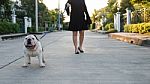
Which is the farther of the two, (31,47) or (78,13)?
(78,13)

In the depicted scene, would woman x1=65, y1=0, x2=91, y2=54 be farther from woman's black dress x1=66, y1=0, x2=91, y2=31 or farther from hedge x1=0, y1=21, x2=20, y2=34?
hedge x1=0, y1=21, x2=20, y2=34

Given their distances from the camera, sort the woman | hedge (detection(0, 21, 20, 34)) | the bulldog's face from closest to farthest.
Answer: the bulldog's face
the woman
hedge (detection(0, 21, 20, 34))

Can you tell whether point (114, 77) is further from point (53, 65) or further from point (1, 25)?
point (1, 25)

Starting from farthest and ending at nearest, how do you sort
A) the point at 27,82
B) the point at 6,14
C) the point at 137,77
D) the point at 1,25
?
the point at 6,14 → the point at 1,25 → the point at 137,77 → the point at 27,82

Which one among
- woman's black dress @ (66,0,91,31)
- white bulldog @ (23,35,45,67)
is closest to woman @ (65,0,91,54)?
woman's black dress @ (66,0,91,31)

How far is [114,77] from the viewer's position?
627 cm

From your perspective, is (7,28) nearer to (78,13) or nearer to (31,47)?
(78,13)

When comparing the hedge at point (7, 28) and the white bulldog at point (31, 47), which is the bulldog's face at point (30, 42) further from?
the hedge at point (7, 28)

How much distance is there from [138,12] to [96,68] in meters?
28.0

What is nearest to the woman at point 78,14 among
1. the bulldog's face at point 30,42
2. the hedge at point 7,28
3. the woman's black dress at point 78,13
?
the woman's black dress at point 78,13

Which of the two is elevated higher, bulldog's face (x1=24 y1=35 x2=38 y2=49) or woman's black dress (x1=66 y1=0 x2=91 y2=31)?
woman's black dress (x1=66 y1=0 x2=91 y2=31)

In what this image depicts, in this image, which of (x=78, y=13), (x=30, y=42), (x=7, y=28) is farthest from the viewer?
(x=7, y=28)

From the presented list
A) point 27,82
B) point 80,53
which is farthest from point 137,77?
point 80,53

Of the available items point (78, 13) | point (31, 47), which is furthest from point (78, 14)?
point (31, 47)
